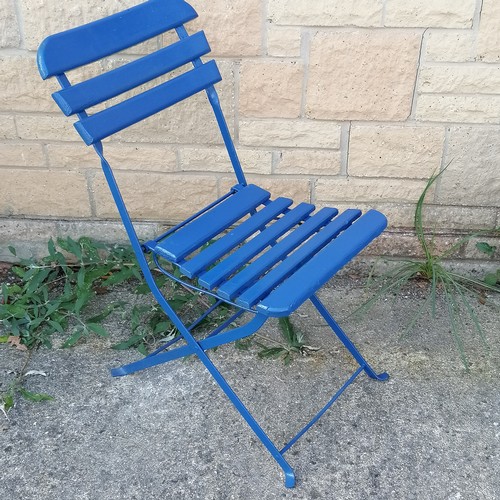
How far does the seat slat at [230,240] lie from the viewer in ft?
6.27

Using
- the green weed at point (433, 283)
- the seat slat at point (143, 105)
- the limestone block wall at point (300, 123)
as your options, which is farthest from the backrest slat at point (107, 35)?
the green weed at point (433, 283)

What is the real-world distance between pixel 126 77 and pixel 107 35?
0.44 ft

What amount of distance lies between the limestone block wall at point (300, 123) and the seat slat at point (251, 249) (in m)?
0.58

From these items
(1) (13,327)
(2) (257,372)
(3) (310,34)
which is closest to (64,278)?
(1) (13,327)

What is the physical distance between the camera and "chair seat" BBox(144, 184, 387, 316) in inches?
70.4

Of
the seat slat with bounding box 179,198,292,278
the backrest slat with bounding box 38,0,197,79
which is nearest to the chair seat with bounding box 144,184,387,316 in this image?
the seat slat with bounding box 179,198,292,278

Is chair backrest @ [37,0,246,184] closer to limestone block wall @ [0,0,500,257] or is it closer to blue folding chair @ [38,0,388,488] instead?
blue folding chair @ [38,0,388,488]

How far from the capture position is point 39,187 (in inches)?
113

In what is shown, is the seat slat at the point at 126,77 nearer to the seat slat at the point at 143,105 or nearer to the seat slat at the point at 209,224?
the seat slat at the point at 143,105

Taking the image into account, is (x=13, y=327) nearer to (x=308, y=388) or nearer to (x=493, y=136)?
(x=308, y=388)

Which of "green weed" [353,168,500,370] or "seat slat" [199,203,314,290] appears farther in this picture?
"green weed" [353,168,500,370]

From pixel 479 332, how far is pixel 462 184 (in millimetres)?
636

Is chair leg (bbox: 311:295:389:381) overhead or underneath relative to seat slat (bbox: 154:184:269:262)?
underneath

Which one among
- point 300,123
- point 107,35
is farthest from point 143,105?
point 300,123
